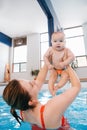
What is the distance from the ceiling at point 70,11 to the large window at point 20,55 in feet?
10.9

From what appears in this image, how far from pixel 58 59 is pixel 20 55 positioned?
955 cm

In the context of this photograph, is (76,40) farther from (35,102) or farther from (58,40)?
(35,102)

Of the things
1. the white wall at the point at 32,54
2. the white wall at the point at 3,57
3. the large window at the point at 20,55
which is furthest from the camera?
the large window at the point at 20,55

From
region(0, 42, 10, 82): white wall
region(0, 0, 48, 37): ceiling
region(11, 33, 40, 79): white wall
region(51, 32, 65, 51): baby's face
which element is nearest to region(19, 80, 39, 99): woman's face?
region(51, 32, 65, 51): baby's face

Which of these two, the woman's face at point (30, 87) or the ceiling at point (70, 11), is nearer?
the woman's face at point (30, 87)

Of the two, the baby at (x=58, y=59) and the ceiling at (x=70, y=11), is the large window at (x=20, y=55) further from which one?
the baby at (x=58, y=59)

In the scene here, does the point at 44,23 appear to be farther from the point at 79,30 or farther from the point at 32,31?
the point at 79,30

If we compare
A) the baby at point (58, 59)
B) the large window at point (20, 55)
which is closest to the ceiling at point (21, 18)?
the large window at point (20, 55)

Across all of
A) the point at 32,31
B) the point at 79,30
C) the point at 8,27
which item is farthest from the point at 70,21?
the point at 8,27

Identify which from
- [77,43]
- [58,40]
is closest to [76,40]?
[77,43]

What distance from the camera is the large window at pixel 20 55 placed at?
10.2 meters

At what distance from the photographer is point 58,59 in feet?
3.58

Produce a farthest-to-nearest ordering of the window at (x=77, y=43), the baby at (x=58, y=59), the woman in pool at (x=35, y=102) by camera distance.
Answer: the window at (x=77, y=43) < the baby at (x=58, y=59) < the woman in pool at (x=35, y=102)

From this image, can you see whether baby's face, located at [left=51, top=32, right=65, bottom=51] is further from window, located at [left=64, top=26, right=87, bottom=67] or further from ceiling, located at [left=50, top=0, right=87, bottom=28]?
window, located at [left=64, top=26, right=87, bottom=67]
